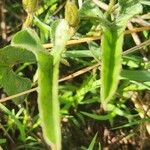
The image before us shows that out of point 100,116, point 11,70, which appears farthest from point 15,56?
point 100,116

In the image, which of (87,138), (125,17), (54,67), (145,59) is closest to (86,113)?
(87,138)

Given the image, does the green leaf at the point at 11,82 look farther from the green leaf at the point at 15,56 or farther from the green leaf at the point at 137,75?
the green leaf at the point at 137,75

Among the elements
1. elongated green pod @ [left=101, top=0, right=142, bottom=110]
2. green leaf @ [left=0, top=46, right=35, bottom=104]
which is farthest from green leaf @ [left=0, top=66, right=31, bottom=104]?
elongated green pod @ [left=101, top=0, right=142, bottom=110]

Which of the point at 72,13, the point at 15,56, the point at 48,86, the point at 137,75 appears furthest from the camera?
the point at 137,75

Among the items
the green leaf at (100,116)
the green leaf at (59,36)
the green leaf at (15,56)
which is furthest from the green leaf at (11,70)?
the green leaf at (100,116)

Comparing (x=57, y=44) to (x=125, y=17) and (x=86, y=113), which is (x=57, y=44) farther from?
(x=86, y=113)

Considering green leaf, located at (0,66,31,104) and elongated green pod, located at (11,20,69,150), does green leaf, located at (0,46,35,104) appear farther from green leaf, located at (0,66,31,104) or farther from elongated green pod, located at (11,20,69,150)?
elongated green pod, located at (11,20,69,150)

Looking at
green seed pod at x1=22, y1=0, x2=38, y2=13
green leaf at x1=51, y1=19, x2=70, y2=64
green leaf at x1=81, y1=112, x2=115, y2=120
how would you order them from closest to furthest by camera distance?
green leaf at x1=51, y1=19, x2=70, y2=64
green seed pod at x1=22, y1=0, x2=38, y2=13
green leaf at x1=81, y1=112, x2=115, y2=120

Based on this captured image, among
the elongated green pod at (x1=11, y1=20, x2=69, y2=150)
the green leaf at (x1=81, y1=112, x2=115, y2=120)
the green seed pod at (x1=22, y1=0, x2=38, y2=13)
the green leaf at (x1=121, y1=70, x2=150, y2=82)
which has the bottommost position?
the green leaf at (x1=81, y1=112, x2=115, y2=120)

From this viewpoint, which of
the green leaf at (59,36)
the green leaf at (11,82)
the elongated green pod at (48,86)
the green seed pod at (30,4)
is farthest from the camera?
the green leaf at (11,82)

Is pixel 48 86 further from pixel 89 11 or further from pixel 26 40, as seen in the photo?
pixel 89 11

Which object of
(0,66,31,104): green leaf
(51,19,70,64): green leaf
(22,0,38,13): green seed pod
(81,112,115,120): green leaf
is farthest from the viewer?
(81,112,115,120): green leaf
